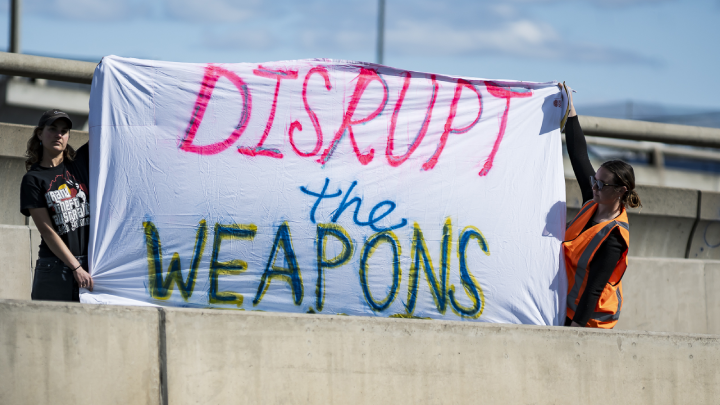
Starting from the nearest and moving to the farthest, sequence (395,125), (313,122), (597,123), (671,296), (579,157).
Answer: (313,122)
(395,125)
(579,157)
(671,296)
(597,123)

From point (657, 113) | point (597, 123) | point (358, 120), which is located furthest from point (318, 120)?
point (657, 113)

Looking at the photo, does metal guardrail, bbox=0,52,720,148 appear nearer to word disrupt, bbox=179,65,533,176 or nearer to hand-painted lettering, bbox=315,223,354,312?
word disrupt, bbox=179,65,533,176

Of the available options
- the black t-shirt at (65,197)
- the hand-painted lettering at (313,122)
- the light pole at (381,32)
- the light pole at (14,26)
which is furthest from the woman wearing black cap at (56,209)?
the light pole at (381,32)

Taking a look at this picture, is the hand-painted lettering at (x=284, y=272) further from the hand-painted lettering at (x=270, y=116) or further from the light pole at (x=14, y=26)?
the light pole at (x=14, y=26)

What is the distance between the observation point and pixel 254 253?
4109mm

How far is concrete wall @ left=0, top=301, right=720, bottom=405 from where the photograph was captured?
3.36 m

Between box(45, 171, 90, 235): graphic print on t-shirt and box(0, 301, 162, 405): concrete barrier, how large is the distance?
0.62 meters

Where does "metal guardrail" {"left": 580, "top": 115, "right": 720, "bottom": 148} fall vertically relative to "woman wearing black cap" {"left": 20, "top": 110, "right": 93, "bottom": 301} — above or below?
above

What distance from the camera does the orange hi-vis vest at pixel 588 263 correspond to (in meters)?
4.07

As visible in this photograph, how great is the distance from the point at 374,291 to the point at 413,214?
55 centimetres

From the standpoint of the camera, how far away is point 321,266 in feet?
13.6

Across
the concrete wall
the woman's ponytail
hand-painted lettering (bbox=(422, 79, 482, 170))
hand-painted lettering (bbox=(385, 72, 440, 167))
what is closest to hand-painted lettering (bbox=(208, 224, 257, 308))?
the concrete wall

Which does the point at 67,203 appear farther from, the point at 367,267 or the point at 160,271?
the point at 367,267

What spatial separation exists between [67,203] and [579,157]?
10.6 feet
